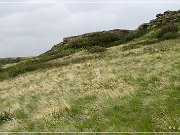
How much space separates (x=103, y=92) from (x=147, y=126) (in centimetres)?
533

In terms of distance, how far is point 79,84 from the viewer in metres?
21.4

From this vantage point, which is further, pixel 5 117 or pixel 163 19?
pixel 163 19

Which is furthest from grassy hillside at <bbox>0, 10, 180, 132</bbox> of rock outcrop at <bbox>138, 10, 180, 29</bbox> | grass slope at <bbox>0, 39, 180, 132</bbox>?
rock outcrop at <bbox>138, 10, 180, 29</bbox>

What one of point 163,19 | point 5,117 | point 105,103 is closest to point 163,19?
point 163,19

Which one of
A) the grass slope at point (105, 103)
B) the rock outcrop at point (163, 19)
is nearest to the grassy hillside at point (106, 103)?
the grass slope at point (105, 103)

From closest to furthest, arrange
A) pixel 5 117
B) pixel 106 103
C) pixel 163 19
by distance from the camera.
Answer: pixel 106 103, pixel 5 117, pixel 163 19

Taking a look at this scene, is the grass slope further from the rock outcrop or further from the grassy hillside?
the rock outcrop

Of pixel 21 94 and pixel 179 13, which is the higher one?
pixel 179 13

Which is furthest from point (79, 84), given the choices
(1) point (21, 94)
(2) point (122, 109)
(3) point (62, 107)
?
(2) point (122, 109)

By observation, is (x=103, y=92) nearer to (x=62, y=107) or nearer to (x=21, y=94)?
(x=62, y=107)

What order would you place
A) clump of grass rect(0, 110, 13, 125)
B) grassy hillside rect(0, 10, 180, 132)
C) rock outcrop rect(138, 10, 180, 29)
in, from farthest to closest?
rock outcrop rect(138, 10, 180, 29) < clump of grass rect(0, 110, 13, 125) < grassy hillside rect(0, 10, 180, 132)

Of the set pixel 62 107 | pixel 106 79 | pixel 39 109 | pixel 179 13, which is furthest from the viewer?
pixel 179 13

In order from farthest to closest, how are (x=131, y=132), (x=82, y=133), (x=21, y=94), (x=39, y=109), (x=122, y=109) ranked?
(x=21, y=94)
(x=39, y=109)
(x=122, y=109)
(x=82, y=133)
(x=131, y=132)

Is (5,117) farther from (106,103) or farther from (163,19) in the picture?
(163,19)
